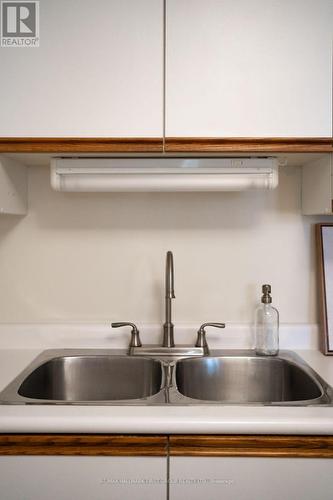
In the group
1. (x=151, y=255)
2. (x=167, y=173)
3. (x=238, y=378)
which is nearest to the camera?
(x=167, y=173)

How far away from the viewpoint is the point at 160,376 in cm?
152

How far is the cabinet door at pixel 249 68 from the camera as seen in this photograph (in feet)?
4.57

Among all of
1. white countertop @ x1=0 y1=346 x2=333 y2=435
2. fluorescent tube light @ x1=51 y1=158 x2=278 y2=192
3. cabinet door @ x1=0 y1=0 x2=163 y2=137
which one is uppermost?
cabinet door @ x1=0 y1=0 x2=163 y2=137

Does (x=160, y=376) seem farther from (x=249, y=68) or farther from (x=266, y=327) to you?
(x=249, y=68)

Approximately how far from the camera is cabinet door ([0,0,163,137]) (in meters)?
1.39

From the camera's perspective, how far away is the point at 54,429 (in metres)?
1.11

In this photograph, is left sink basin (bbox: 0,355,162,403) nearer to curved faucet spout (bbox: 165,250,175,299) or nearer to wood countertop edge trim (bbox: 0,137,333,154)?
curved faucet spout (bbox: 165,250,175,299)

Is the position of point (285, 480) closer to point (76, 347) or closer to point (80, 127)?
point (76, 347)

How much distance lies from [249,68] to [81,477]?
1285 millimetres

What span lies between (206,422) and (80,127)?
96 cm

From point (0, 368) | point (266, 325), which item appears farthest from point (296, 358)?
point (0, 368)

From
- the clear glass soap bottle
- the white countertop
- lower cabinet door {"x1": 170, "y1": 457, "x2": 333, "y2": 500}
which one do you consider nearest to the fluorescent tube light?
the clear glass soap bottle

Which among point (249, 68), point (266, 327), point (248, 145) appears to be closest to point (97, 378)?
point (266, 327)

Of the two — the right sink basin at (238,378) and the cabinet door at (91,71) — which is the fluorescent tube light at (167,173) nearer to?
the cabinet door at (91,71)
